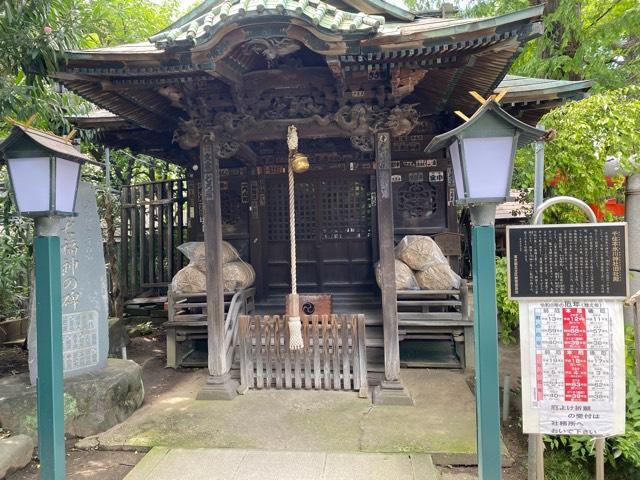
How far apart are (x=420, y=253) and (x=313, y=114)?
8.94ft

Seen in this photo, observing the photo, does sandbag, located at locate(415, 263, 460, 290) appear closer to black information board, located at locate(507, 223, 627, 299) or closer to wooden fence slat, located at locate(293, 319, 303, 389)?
wooden fence slat, located at locate(293, 319, 303, 389)

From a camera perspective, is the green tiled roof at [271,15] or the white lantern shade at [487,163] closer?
the white lantern shade at [487,163]

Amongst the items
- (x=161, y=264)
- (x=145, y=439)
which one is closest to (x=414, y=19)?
(x=145, y=439)

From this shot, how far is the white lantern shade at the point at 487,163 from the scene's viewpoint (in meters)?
2.79

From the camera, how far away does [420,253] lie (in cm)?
641

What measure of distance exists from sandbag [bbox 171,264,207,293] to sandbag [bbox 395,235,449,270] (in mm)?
3085

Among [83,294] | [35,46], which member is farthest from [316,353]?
[35,46]

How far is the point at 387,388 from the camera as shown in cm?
500

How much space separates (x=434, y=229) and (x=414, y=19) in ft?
10.5

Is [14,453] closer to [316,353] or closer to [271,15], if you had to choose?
[316,353]

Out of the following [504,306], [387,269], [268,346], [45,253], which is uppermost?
[45,253]

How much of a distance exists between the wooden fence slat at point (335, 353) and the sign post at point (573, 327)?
8.58ft

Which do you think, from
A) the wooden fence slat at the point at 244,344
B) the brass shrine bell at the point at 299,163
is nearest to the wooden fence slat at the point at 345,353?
the wooden fence slat at the point at 244,344

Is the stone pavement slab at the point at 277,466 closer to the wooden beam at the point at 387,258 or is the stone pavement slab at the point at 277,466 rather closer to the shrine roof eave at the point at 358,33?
the wooden beam at the point at 387,258
